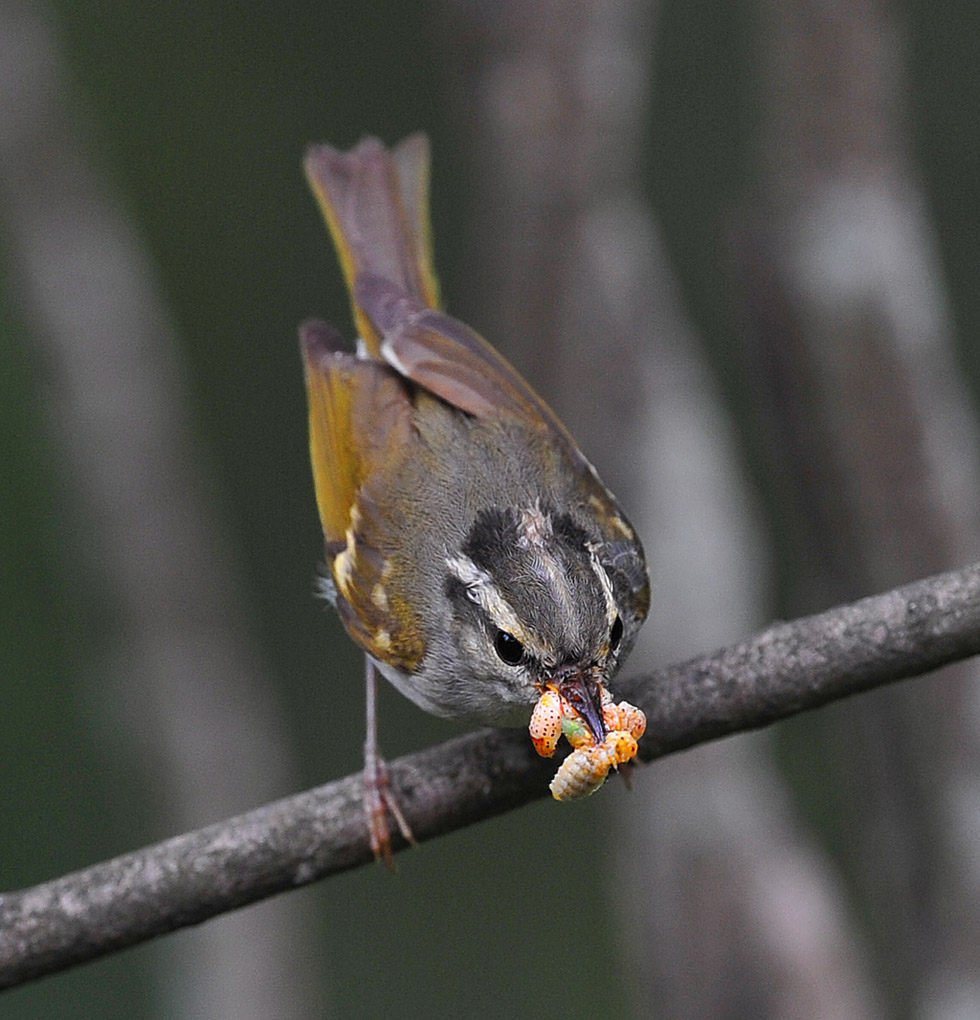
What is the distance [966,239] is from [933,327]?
3.74m

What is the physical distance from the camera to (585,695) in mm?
3186

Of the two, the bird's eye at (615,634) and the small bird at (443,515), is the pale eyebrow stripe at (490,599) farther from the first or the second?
the bird's eye at (615,634)

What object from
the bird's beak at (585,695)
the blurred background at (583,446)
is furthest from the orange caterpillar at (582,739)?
the blurred background at (583,446)

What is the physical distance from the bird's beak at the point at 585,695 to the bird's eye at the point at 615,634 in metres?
0.11

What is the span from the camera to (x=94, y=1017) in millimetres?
6219

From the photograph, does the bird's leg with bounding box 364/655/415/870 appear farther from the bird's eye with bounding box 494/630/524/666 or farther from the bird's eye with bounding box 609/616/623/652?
the bird's eye with bounding box 609/616/623/652

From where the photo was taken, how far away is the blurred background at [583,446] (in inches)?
176

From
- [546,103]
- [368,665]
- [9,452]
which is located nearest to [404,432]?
[368,665]

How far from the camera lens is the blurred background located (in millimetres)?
4465

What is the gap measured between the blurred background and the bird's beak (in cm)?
151

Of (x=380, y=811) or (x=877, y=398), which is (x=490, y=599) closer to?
(x=380, y=811)

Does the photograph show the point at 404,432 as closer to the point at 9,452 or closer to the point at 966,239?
the point at 9,452

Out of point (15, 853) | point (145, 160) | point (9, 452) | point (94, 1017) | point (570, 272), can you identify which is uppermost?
point (145, 160)

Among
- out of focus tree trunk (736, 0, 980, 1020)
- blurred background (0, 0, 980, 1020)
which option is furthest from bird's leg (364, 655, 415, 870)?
out of focus tree trunk (736, 0, 980, 1020)
